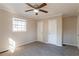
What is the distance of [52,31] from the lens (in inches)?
209

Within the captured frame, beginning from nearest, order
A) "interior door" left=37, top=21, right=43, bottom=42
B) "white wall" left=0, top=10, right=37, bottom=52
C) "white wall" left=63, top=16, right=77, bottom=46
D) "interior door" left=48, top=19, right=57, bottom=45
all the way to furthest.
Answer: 1. "white wall" left=0, top=10, right=37, bottom=52
2. "white wall" left=63, top=16, right=77, bottom=46
3. "interior door" left=48, top=19, right=57, bottom=45
4. "interior door" left=37, top=21, right=43, bottom=42

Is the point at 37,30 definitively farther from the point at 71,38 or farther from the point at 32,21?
the point at 71,38

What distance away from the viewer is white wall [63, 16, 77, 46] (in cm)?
484

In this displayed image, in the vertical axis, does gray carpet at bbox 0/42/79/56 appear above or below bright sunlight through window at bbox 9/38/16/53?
below

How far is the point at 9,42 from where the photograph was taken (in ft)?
13.0

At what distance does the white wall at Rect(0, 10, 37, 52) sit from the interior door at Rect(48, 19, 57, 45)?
101 centimetres

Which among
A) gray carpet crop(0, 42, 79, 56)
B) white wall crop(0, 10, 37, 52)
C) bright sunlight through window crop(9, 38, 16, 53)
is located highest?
white wall crop(0, 10, 37, 52)

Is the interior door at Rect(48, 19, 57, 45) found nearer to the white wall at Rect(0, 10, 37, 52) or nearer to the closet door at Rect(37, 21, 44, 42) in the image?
the closet door at Rect(37, 21, 44, 42)

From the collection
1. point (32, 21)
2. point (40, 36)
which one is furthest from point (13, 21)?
point (40, 36)

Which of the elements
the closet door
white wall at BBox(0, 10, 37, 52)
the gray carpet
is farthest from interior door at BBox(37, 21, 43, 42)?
Result: the gray carpet

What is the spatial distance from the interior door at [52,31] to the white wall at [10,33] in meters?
1.01

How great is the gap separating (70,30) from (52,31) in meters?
1.10

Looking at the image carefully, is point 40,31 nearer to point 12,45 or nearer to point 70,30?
point 70,30

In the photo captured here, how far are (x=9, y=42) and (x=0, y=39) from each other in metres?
0.59
